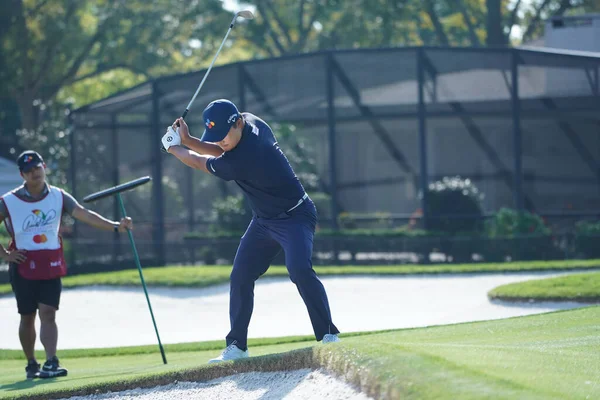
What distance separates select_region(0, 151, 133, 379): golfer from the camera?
9492 millimetres

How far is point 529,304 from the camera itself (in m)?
13.6

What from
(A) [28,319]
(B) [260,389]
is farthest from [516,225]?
(B) [260,389]

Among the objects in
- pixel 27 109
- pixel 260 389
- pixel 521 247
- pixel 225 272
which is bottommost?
pixel 260 389

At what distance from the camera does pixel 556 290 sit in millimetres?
13906

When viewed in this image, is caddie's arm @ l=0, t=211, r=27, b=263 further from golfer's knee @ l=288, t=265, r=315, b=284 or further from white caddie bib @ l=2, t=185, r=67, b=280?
golfer's knee @ l=288, t=265, r=315, b=284

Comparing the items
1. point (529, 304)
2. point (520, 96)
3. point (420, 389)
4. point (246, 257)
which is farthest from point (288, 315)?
point (520, 96)

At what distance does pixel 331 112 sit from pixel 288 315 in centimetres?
896

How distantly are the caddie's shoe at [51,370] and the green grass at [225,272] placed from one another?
7398 millimetres

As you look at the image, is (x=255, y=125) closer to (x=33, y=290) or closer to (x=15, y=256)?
(x=15, y=256)

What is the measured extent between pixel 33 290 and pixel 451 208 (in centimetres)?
1344

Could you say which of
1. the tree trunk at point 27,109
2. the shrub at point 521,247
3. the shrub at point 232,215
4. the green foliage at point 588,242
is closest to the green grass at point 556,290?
the shrub at point 521,247

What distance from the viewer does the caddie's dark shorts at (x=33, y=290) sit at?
9547mm

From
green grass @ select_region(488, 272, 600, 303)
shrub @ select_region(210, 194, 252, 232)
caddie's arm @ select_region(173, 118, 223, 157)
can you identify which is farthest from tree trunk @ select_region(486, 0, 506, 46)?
caddie's arm @ select_region(173, 118, 223, 157)

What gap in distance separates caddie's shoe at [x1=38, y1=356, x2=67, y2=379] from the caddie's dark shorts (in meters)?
0.50
